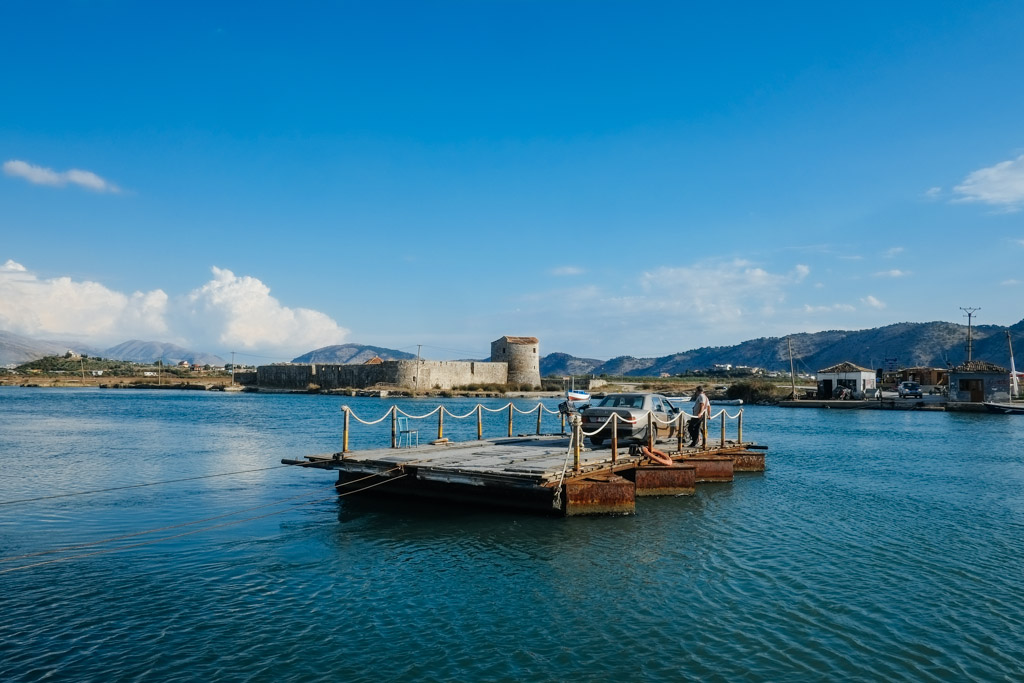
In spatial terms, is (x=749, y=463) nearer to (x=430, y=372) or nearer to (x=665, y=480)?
(x=665, y=480)

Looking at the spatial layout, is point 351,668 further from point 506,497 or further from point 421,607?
point 506,497

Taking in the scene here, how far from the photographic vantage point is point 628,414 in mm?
20828

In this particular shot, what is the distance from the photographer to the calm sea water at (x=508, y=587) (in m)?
8.76

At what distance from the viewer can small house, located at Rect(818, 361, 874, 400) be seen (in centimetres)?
7688

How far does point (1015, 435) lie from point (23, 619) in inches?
2076

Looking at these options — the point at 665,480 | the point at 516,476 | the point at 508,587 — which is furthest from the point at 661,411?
the point at 508,587

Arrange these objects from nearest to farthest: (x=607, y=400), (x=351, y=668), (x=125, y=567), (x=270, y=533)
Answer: (x=351, y=668), (x=125, y=567), (x=270, y=533), (x=607, y=400)

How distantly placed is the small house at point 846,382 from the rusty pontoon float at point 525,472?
6228cm

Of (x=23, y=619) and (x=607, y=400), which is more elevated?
(x=607, y=400)

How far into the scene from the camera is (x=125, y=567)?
1243cm

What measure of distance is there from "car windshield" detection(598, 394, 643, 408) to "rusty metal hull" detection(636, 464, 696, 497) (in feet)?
7.32

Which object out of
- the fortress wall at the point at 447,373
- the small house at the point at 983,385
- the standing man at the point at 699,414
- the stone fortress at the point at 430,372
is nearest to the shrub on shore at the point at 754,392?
the small house at the point at 983,385

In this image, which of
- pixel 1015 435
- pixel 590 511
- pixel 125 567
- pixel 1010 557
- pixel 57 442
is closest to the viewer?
pixel 125 567

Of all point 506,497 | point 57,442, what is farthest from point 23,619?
point 57,442
